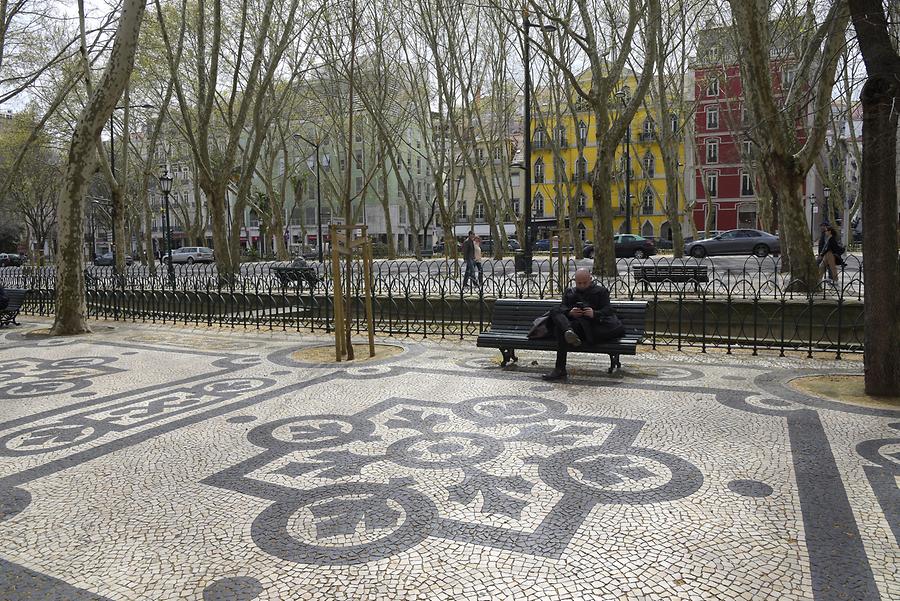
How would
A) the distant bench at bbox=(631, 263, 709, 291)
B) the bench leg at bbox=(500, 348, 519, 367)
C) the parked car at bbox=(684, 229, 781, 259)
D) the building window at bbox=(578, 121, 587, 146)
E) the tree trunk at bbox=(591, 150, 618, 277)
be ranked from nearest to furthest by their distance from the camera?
the bench leg at bbox=(500, 348, 519, 367)
the distant bench at bbox=(631, 263, 709, 291)
the tree trunk at bbox=(591, 150, 618, 277)
the building window at bbox=(578, 121, 587, 146)
the parked car at bbox=(684, 229, 781, 259)

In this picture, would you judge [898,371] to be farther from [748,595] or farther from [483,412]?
[748,595]

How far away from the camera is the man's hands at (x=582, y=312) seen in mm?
7207

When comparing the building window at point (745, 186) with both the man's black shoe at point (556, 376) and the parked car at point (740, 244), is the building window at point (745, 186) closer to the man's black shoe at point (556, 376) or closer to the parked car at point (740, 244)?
the parked car at point (740, 244)

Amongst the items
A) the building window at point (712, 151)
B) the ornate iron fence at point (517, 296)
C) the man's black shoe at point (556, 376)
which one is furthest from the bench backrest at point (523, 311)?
the building window at point (712, 151)

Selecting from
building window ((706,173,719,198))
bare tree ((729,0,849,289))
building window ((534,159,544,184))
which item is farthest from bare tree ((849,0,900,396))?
building window ((534,159,544,184))

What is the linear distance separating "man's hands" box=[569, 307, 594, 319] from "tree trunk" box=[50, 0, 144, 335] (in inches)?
356

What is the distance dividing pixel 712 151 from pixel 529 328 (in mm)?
48658

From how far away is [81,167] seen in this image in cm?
1144

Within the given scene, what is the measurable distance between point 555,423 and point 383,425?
1486 millimetres

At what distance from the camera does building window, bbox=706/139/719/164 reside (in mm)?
50469

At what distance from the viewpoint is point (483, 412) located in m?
5.88

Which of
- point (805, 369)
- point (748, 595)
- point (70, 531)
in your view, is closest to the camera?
point (748, 595)

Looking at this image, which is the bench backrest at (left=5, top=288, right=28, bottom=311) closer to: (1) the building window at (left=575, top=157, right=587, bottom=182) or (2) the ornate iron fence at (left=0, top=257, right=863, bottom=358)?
(2) the ornate iron fence at (left=0, top=257, right=863, bottom=358)

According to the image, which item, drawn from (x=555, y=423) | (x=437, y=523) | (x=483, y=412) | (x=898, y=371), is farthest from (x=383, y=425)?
(x=898, y=371)
